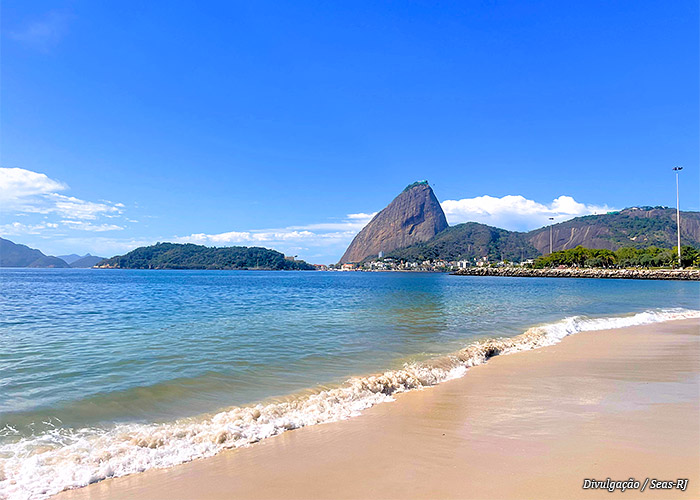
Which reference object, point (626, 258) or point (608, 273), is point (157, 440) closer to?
point (608, 273)

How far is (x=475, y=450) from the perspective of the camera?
4559 millimetres

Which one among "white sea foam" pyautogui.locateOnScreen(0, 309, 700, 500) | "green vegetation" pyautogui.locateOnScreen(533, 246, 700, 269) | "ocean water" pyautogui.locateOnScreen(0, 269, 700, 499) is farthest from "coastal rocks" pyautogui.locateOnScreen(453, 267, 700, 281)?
"white sea foam" pyautogui.locateOnScreen(0, 309, 700, 500)

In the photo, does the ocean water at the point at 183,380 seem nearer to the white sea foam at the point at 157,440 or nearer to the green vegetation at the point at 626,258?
the white sea foam at the point at 157,440

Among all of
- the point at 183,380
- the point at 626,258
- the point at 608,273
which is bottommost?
the point at 183,380

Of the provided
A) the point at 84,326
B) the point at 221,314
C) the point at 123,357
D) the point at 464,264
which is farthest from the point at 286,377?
the point at 464,264

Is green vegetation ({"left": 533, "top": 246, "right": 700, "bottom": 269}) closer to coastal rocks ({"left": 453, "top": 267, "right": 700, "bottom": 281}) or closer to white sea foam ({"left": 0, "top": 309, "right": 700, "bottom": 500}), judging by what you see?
coastal rocks ({"left": 453, "top": 267, "right": 700, "bottom": 281})

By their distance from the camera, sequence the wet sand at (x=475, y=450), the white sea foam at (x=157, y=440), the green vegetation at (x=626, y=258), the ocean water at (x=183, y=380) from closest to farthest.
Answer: the wet sand at (x=475, y=450)
the white sea foam at (x=157, y=440)
the ocean water at (x=183, y=380)
the green vegetation at (x=626, y=258)

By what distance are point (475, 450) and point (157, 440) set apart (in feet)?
12.6

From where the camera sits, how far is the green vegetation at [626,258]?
315 ft

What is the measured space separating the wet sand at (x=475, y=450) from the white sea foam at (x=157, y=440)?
0.22 metres

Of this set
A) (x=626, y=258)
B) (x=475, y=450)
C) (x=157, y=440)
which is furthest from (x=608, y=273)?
(x=157, y=440)

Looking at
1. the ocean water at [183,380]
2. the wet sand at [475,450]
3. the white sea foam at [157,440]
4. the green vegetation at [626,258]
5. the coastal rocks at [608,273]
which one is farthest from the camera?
the green vegetation at [626,258]

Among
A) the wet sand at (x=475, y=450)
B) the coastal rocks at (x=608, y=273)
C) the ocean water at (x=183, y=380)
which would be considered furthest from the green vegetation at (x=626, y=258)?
the wet sand at (x=475, y=450)

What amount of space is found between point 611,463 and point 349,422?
3170 millimetres
